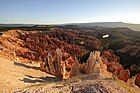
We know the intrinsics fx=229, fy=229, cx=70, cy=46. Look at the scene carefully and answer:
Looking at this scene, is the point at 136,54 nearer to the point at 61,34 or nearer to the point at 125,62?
the point at 125,62

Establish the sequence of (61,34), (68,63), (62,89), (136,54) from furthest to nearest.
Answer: (61,34), (136,54), (68,63), (62,89)

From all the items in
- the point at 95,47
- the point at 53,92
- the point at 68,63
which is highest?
the point at 53,92

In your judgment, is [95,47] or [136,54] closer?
[136,54]

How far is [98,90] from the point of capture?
1104 centimetres

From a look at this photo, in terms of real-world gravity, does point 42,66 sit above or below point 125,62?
above

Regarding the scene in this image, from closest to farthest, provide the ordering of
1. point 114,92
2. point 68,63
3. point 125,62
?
point 114,92 < point 68,63 < point 125,62

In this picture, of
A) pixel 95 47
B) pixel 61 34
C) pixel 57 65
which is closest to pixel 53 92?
pixel 57 65

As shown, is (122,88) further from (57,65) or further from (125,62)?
(125,62)

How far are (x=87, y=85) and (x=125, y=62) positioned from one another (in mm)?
35773

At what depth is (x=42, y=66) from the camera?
2483 cm

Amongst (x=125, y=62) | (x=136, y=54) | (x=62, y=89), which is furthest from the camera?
(x=136, y=54)

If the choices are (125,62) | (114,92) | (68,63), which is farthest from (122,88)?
(125,62)

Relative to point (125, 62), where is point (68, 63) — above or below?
above

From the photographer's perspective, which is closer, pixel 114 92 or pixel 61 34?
pixel 114 92
